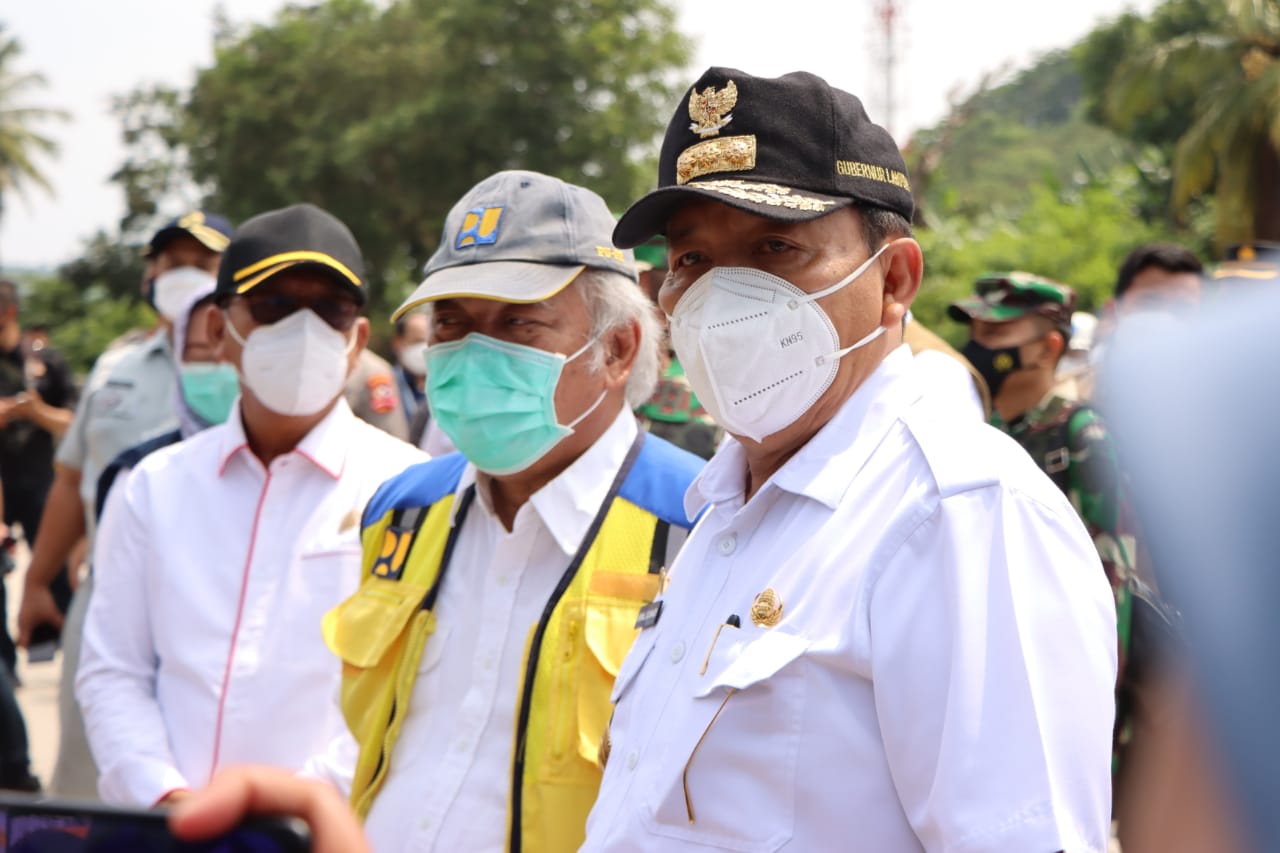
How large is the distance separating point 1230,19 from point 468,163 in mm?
15292

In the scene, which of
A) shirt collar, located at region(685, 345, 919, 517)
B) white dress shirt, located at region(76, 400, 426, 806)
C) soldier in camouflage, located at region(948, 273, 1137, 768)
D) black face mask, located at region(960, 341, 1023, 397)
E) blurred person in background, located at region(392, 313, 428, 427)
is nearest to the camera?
shirt collar, located at region(685, 345, 919, 517)

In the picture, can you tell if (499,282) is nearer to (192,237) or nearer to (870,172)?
(870,172)

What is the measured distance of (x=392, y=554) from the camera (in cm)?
275

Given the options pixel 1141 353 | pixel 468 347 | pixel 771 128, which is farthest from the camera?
pixel 468 347

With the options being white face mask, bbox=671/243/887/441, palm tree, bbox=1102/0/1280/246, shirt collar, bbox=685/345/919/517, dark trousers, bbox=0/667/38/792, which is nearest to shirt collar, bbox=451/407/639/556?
white face mask, bbox=671/243/887/441

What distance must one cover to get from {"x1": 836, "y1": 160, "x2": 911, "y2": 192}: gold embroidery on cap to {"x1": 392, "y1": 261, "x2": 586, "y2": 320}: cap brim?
85 centimetres

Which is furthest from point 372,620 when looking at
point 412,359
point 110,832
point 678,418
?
point 412,359

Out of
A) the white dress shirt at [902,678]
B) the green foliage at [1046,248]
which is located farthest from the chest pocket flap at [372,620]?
the green foliage at [1046,248]

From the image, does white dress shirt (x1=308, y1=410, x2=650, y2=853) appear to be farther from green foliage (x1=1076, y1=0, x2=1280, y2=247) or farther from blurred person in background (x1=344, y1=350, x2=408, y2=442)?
green foliage (x1=1076, y1=0, x2=1280, y2=247)

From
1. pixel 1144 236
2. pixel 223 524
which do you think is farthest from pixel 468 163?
pixel 223 524

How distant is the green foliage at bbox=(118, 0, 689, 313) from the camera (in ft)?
96.4

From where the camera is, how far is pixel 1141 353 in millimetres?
1026

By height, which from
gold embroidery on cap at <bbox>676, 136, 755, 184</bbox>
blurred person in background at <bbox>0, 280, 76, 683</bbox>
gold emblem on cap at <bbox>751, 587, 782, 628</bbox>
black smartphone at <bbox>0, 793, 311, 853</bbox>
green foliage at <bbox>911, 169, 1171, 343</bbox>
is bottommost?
green foliage at <bbox>911, 169, 1171, 343</bbox>

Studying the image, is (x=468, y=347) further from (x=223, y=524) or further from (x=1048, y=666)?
(x=1048, y=666)
